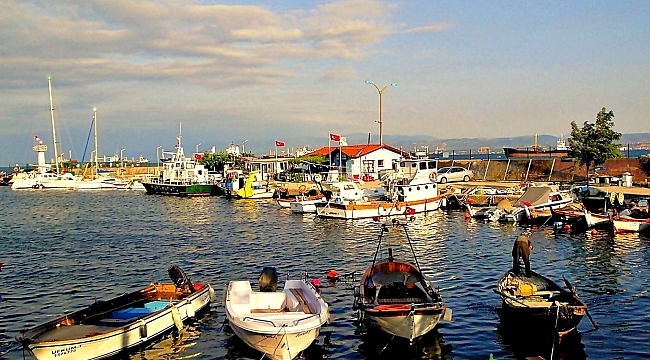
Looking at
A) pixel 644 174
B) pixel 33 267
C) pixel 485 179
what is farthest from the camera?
pixel 485 179

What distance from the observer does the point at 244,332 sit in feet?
55.0

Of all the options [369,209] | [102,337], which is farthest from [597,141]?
[102,337]

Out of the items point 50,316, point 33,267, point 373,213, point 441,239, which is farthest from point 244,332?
point 373,213

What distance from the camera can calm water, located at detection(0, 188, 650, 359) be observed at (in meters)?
18.0

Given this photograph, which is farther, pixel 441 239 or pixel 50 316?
pixel 441 239

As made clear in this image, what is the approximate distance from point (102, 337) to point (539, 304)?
1286 cm

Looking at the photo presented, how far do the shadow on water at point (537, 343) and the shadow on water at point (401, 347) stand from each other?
6.09ft

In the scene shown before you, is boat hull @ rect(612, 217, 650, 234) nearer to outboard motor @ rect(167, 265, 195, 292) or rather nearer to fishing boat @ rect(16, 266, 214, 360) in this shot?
fishing boat @ rect(16, 266, 214, 360)

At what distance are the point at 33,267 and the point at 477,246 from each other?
25.2 m

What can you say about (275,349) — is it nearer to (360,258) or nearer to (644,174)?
(360,258)

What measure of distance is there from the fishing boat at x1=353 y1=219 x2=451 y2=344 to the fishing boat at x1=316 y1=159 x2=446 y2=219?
93.3 feet

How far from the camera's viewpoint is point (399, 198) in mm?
52500

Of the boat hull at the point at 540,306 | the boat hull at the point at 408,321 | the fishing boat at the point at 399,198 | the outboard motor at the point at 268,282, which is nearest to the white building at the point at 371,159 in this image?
the fishing boat at the point at 399,198

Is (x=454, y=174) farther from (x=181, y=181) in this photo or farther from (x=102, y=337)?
(x=102, y=337)
